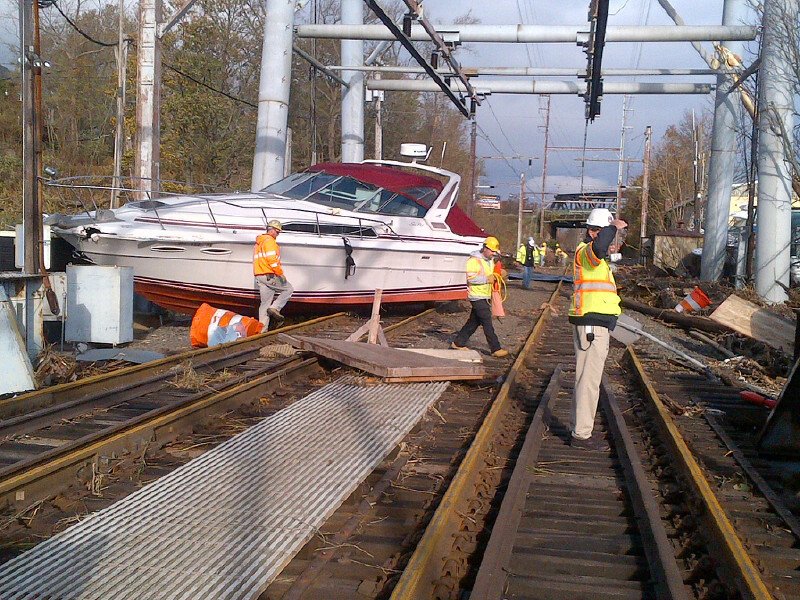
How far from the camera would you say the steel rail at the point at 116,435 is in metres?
5.24

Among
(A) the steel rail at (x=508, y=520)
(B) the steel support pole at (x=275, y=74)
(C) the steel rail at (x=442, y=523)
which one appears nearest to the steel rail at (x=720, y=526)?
(A) the steel rail at (x=508, y=520)

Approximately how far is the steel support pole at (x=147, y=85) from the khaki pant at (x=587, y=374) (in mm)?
10132

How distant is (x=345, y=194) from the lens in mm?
15766

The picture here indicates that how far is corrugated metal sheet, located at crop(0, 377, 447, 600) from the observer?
4023 millimetres

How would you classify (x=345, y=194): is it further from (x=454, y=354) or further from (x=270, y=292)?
(x=454, y=354)

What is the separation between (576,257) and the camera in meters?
7.39

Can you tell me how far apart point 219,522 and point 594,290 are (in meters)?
3.70

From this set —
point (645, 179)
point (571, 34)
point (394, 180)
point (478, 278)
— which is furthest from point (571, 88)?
point (645, 179)

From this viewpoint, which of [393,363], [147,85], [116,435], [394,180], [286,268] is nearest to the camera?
[116,435]

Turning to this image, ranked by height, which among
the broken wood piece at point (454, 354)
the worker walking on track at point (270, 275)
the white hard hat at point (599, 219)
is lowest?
the broken wood piece at point (454, 354)

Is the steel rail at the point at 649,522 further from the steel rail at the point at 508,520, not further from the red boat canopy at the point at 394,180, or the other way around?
the red boat canopy at the point at 394,180

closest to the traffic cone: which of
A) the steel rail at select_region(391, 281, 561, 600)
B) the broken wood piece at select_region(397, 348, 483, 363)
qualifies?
the broken wood piece at select_region(397, 348, 483, 363)

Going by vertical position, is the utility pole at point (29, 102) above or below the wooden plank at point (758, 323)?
above

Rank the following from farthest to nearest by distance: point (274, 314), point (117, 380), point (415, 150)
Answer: point (415, 150)
point (274, 314)
point (117, 380)
